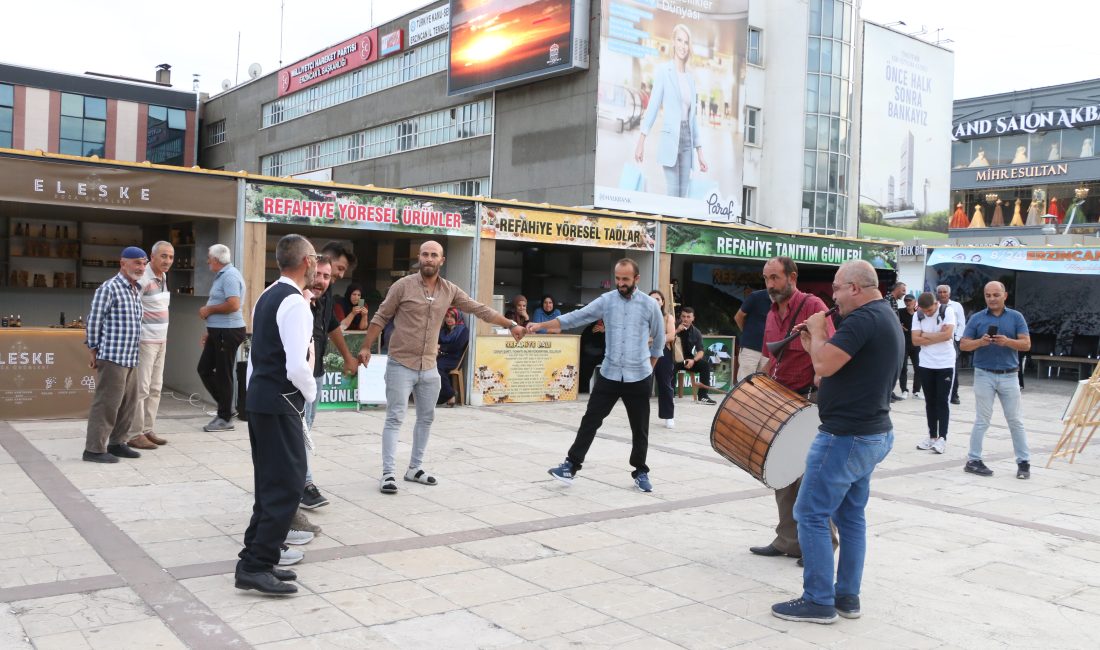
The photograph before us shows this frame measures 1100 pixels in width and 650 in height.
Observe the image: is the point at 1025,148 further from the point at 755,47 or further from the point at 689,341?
the point at 689,341

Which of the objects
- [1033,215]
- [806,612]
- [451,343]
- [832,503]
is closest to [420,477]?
[806,612]

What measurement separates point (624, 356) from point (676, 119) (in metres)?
26.0

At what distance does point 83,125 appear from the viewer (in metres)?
46.4

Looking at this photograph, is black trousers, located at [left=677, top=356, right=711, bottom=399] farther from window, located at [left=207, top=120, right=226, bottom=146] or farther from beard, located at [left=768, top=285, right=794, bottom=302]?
window, located at [left=207, top=120, right=226, bottom=146]

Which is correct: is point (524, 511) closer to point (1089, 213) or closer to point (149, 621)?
point (149, 621)

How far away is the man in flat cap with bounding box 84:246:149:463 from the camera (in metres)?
7.53

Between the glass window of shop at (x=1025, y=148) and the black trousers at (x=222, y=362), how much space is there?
162 ft

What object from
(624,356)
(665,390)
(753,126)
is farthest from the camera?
(753,126)

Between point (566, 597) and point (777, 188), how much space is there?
3267 centimetres

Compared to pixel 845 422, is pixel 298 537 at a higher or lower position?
lower

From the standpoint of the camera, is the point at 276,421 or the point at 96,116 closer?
the point at 276,421

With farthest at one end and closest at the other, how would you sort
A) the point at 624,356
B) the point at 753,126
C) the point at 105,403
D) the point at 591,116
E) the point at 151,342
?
Result: the point at 753,126 → the point at 591,116 → the point at 151,342 → the point at 105,403 → the point at 624,356

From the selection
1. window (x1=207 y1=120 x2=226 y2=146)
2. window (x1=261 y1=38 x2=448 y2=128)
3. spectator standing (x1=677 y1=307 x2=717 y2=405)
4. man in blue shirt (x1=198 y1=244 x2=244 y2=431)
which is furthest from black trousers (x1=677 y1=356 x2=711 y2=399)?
window (x1=207 y1=120 x2=226 y2=146)

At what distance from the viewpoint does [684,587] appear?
4.92 metres
